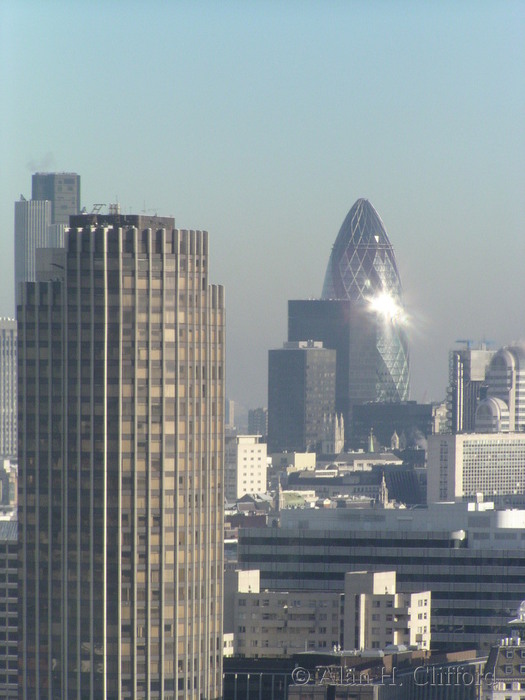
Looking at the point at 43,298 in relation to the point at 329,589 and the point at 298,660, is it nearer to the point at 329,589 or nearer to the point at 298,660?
the point at 298,660

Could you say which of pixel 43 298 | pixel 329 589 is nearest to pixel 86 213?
pixel 43 298

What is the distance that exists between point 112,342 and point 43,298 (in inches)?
123

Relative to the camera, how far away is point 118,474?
9275cm

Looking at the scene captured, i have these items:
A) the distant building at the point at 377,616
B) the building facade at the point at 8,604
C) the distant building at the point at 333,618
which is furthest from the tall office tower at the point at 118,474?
the distant building at the point at 333,618

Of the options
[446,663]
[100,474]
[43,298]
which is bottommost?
[446,663]

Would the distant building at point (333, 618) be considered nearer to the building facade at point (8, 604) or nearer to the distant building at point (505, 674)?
the building facade at point (8, 604)

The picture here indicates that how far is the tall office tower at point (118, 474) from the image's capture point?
9206 cm

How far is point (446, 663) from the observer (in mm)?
99562

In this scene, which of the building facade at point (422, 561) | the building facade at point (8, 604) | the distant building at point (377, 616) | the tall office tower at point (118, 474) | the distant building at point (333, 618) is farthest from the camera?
the building facade at point (422, 561)

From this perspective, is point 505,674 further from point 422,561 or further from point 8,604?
point 422,561

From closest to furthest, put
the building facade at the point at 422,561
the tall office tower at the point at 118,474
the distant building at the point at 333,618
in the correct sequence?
the tall office tower at the point at 118,474 < the distant building at the point at 333,618 < the building facade at the point at 422,561

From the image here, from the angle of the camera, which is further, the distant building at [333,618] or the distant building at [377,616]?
the distant building at [333,618]

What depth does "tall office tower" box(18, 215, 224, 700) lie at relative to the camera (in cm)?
9206

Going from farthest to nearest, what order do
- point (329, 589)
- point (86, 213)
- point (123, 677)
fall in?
point (329, 589) → point (86, 213) → point (123, 677)
